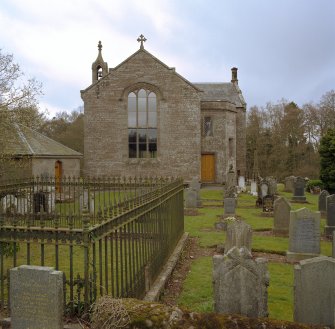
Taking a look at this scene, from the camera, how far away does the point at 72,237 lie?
14.9ft

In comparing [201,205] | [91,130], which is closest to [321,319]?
[201,205]

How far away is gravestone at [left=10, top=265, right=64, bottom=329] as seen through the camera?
14.1 ft

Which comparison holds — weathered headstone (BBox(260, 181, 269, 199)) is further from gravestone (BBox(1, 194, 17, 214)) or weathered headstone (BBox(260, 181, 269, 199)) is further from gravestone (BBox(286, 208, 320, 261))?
gravestone (BBox(1, 194, 17, 214))

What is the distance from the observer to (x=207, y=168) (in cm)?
3091

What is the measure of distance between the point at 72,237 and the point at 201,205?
16764mm

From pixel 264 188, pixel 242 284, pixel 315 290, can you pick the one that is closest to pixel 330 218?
pixel 264 188

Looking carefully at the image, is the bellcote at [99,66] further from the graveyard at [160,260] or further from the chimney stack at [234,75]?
the graveyard at [160,260]

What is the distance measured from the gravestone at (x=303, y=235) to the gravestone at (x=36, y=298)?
7307 mm

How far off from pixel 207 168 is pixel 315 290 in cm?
2509

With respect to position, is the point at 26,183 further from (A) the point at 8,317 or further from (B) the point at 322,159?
(B) the point at 322,159

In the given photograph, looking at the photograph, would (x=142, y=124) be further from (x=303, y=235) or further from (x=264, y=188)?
(x=303, y=235)

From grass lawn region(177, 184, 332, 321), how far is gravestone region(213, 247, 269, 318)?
0.74 metres

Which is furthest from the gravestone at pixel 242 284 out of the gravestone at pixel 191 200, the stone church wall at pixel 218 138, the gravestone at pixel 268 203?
the stone church wall at pixel 218 138

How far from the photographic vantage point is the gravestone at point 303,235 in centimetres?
1014
